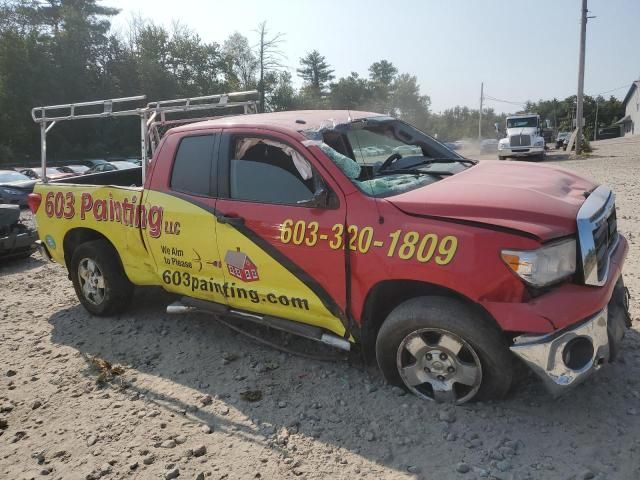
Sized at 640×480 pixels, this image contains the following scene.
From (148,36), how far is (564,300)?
51.9m

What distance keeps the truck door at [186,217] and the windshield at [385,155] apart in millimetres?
946

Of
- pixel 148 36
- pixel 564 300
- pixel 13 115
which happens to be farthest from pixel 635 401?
pixel 148 36

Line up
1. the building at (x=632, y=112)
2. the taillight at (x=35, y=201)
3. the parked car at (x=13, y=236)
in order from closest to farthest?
1. the taillight at (x=35, y=201)
2. the parked car at (x=13, y=236)
3. the building at (x=632, y=112)

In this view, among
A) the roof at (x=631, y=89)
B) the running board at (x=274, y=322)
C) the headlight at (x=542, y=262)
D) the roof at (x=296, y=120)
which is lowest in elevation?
the running board at (x=274, y=322)

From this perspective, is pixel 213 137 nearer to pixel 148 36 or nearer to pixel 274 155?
pixel 274 155

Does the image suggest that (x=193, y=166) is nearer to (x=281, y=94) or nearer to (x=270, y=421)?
(x=270, y=421)

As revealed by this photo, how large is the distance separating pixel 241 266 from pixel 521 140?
2559 centimetres

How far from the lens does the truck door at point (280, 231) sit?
3.33 m

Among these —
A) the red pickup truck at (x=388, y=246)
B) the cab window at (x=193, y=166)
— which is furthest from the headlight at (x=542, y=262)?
the cab window at (x=193, y=166)

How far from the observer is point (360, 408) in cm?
332

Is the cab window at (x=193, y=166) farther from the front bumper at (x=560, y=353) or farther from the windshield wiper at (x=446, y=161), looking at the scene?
the front bumper at (x=560, y=353)

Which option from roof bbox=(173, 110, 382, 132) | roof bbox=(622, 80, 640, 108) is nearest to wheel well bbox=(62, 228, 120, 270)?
roof bbox=(173, 110, 382, 132)

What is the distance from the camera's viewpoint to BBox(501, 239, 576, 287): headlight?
2.70m

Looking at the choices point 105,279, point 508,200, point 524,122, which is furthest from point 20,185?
point 524,122
